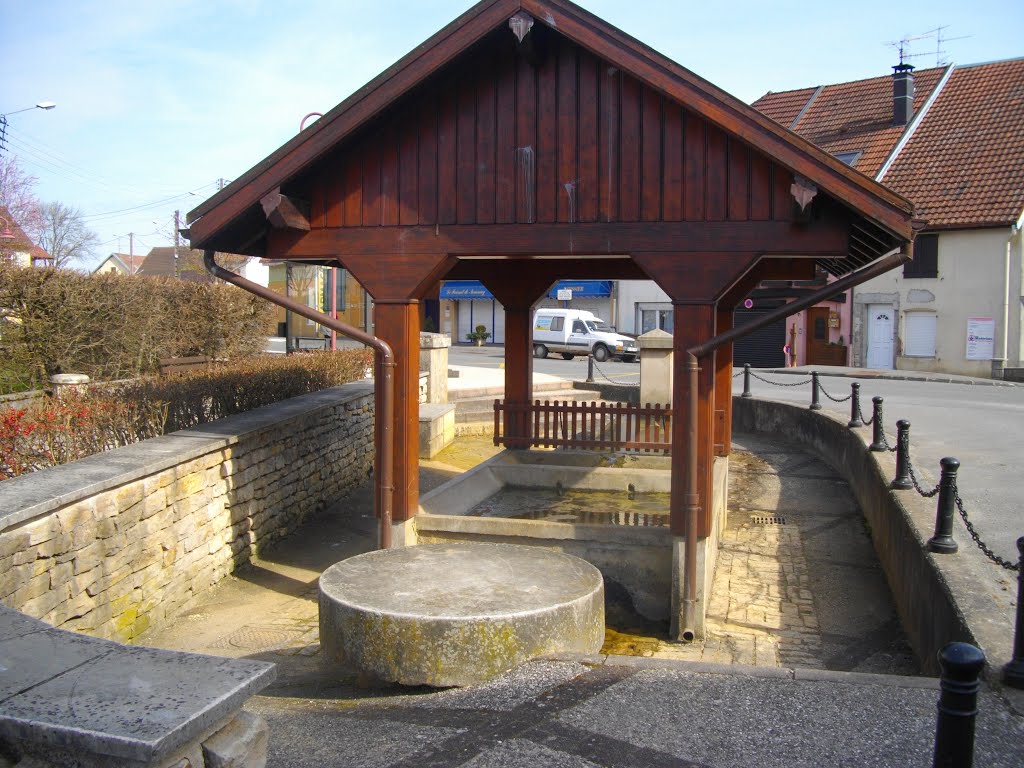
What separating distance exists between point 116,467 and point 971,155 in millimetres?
30093

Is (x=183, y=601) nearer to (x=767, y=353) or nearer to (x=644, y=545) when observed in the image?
(x=644, y=545)

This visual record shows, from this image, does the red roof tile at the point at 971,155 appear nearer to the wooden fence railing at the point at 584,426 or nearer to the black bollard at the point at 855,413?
the black bollard at the point at 855,413

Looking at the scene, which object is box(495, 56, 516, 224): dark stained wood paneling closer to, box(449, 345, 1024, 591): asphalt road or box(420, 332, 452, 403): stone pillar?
box(449, 345, 1024, 591): asphalt road

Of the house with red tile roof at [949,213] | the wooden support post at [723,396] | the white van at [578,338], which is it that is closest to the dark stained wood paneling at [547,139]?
the wooden support post at [723,396]

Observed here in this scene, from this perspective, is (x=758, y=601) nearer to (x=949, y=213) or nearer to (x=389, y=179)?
(x=389, y=179)

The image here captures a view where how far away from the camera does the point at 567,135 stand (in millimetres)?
7062

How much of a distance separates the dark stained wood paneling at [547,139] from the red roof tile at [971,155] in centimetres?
2501

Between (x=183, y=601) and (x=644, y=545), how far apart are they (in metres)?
3.60

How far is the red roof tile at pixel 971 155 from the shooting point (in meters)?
28.4

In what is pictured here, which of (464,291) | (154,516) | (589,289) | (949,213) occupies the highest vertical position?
(949,213)

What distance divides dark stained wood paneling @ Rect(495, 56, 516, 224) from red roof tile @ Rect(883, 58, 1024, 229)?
82.5ft

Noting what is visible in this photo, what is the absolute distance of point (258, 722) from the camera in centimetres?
305

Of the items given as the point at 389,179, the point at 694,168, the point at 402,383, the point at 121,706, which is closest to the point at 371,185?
the point at 389,179

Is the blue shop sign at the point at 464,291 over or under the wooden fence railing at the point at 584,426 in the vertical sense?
over
